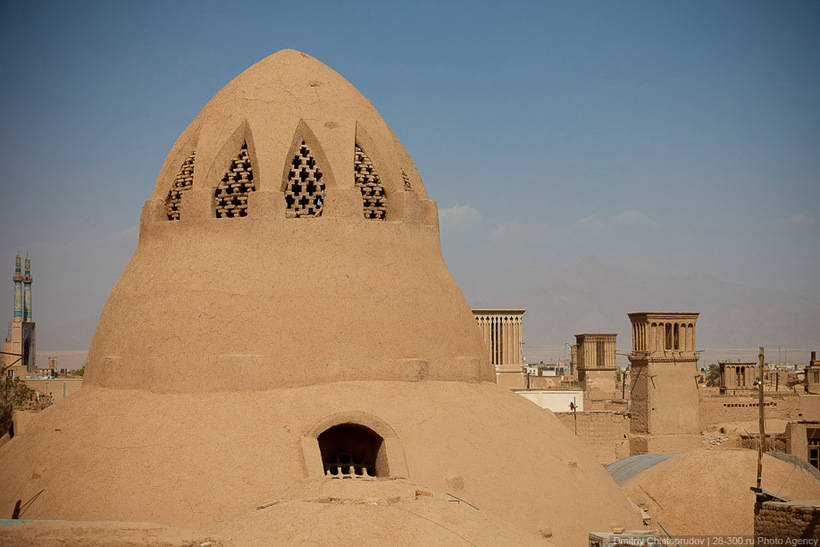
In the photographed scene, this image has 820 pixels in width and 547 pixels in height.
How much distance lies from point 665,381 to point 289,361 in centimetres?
1971

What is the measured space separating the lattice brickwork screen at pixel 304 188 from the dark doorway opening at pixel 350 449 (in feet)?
9.70

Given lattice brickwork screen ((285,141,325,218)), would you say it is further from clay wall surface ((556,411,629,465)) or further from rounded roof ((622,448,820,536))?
clay wall surface ((556,411,629,465))

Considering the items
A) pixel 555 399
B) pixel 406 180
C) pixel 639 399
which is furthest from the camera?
pixel 555 399

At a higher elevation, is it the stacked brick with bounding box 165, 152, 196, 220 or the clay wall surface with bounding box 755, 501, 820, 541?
the stacked brick with bounding box 165, 152, 196, 220

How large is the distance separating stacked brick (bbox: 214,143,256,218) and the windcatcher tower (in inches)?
711

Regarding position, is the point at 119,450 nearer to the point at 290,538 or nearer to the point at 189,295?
the point at 189,295

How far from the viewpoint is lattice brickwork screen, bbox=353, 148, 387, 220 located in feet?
42.7

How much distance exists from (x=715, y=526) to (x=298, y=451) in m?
9.83

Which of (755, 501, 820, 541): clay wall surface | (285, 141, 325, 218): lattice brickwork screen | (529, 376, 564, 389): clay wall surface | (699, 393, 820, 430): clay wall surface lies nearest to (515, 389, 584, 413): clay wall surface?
(699, 393, 820, 430): clay wall surface

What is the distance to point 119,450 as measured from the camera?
1087 cm

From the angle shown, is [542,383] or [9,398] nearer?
[9,398]

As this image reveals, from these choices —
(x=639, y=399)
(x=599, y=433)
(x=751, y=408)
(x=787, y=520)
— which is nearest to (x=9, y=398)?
(x=599, y=433)

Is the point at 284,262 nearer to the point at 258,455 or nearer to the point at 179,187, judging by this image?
the point at 179,187

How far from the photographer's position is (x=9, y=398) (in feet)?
78.5
